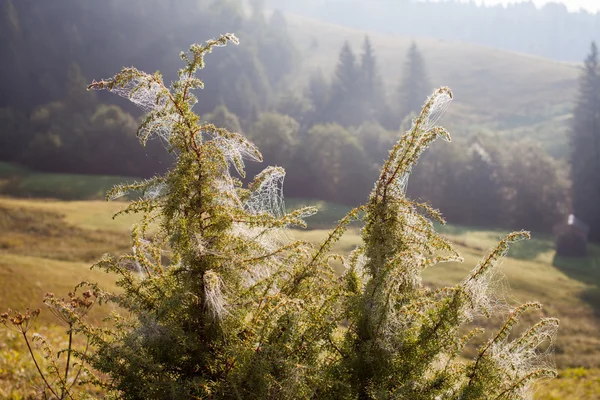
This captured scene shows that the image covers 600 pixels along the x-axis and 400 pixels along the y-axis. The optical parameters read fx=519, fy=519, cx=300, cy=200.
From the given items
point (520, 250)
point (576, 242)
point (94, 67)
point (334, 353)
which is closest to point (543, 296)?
point (520, 250)

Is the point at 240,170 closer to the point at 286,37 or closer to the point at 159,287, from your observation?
the point at 159,287

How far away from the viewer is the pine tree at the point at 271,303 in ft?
16.9

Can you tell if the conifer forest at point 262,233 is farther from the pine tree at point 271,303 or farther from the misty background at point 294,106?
the misty background at point 294,106

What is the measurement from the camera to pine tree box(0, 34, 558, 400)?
16.9 feet

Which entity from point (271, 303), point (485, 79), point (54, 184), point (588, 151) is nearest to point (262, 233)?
point (271, 303)

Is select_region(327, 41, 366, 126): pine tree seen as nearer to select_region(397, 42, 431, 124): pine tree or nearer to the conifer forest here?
the conifer forest

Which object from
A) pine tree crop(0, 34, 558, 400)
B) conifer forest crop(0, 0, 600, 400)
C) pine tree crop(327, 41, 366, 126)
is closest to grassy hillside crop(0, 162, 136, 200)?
conifer forest crop(0, 0, 600, 400)

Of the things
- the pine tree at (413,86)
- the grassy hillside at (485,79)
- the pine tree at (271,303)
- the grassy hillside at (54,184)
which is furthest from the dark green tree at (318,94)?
the pine tree at (271,303)

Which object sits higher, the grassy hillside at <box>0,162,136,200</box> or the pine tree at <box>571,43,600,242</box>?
the pine tree at <box>571,43,600,242</box>

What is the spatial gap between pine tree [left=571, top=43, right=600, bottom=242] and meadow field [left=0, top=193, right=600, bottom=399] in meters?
8.09

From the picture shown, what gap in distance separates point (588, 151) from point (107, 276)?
188ft

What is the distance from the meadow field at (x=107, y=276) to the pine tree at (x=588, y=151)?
26.5 ft

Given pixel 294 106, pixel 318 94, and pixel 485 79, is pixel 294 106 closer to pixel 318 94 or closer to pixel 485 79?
pixel 318 94

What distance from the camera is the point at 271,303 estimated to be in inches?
209
